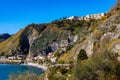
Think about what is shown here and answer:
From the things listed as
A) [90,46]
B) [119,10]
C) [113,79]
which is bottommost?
[113,79]

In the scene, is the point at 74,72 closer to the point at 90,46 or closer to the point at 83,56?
the point at 83,56

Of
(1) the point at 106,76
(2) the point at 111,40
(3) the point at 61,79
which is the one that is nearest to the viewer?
(1) the point at 106,76

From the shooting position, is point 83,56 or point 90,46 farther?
point 90,46

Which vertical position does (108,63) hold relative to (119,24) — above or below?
below

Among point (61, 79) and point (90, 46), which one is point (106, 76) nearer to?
point (61, 79)

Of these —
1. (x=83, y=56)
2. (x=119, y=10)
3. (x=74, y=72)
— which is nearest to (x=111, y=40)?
(x=83, y=56)

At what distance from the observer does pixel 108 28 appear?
4678 inches

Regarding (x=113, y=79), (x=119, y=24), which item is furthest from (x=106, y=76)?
(x=119, y=24)

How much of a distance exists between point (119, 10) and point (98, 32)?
57.9 ft

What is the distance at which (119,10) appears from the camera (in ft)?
443

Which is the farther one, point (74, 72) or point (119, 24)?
point (119, 24)

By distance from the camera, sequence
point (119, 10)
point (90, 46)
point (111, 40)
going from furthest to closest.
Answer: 1. point (119, 10)
2. point (90, 46)
3. point (111, 40)

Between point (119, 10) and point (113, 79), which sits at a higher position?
point (119, 10)

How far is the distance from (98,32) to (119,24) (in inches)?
369
